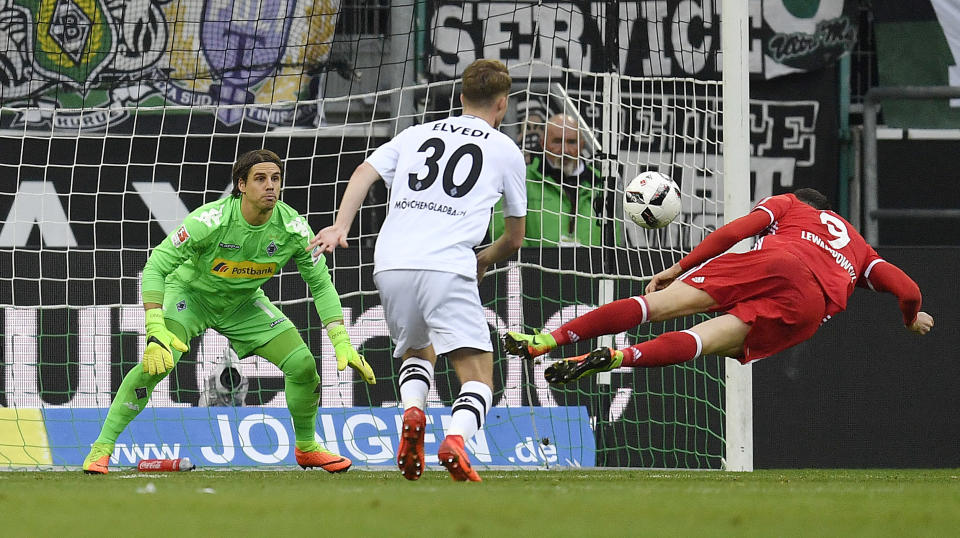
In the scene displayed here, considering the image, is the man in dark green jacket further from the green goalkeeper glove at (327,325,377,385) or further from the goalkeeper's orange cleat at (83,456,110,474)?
the goalkeeper's orange cleat at (83,456,110,474)

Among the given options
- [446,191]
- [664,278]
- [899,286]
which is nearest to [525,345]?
[446,191]

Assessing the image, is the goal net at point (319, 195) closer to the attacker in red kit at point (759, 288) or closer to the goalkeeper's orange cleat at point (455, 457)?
the attacker in red kit at point (759, 288)

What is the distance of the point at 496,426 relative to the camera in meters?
7.45

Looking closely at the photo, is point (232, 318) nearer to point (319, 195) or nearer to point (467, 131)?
point (467, 131)

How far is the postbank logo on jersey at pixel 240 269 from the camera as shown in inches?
245

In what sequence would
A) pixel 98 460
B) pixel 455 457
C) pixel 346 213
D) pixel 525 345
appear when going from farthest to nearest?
pixel 98 460
pixel 525 345
pixel 346 213
pixel 455 457

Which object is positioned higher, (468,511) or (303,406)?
(468,511)

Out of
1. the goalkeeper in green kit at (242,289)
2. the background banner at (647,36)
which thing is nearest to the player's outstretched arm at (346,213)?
the goalkeeper in green kit at (242,289)

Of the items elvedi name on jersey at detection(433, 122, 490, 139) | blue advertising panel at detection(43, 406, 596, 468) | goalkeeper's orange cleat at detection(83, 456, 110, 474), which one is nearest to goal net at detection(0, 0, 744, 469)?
blue advertising panel at detection(43, 406, 596, 468)

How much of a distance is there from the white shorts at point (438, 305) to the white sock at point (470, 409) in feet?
0.49

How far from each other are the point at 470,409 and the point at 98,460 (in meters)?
2.15

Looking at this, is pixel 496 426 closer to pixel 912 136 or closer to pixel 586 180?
pixel 586 180

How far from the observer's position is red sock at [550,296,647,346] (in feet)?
17.8

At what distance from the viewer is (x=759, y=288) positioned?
578 centimetres
